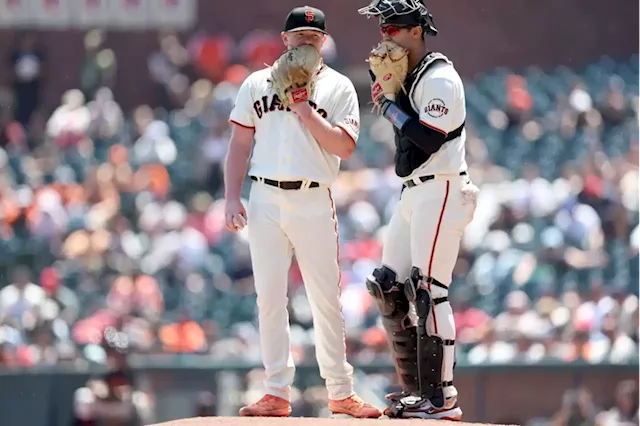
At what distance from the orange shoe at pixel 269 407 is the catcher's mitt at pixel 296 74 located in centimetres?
133

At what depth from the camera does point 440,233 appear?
5766 mm

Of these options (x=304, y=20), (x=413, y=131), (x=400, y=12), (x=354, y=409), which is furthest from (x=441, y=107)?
(x=354, y=409)

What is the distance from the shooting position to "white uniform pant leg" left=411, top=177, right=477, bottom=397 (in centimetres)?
577

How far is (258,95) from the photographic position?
6031 millimetres

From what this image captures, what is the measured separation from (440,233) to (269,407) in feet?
3.64

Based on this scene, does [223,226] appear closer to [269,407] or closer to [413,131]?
[269,407]

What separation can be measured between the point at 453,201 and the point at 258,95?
102cm

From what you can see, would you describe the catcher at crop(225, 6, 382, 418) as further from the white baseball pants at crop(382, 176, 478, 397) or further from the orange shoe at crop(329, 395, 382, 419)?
the white baseball pants at crop(382, 176, 478, 397)

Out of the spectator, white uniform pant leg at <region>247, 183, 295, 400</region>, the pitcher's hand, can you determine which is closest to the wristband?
white uniform pant leg at <region>247, 183, 295, 400</region>

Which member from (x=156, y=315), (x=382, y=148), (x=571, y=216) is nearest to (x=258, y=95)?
(x=156, y=315)

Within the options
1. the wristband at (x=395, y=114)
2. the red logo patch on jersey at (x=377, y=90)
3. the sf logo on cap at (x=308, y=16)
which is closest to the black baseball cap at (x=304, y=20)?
the sf logo on cap at (x=308, y=16)

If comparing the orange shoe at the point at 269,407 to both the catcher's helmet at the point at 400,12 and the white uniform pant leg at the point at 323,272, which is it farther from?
the catcher's helmet at the point at 400,12

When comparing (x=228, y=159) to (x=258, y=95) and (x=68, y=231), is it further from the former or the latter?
(x=68, y=231)

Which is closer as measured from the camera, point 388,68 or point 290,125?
point 388,68
